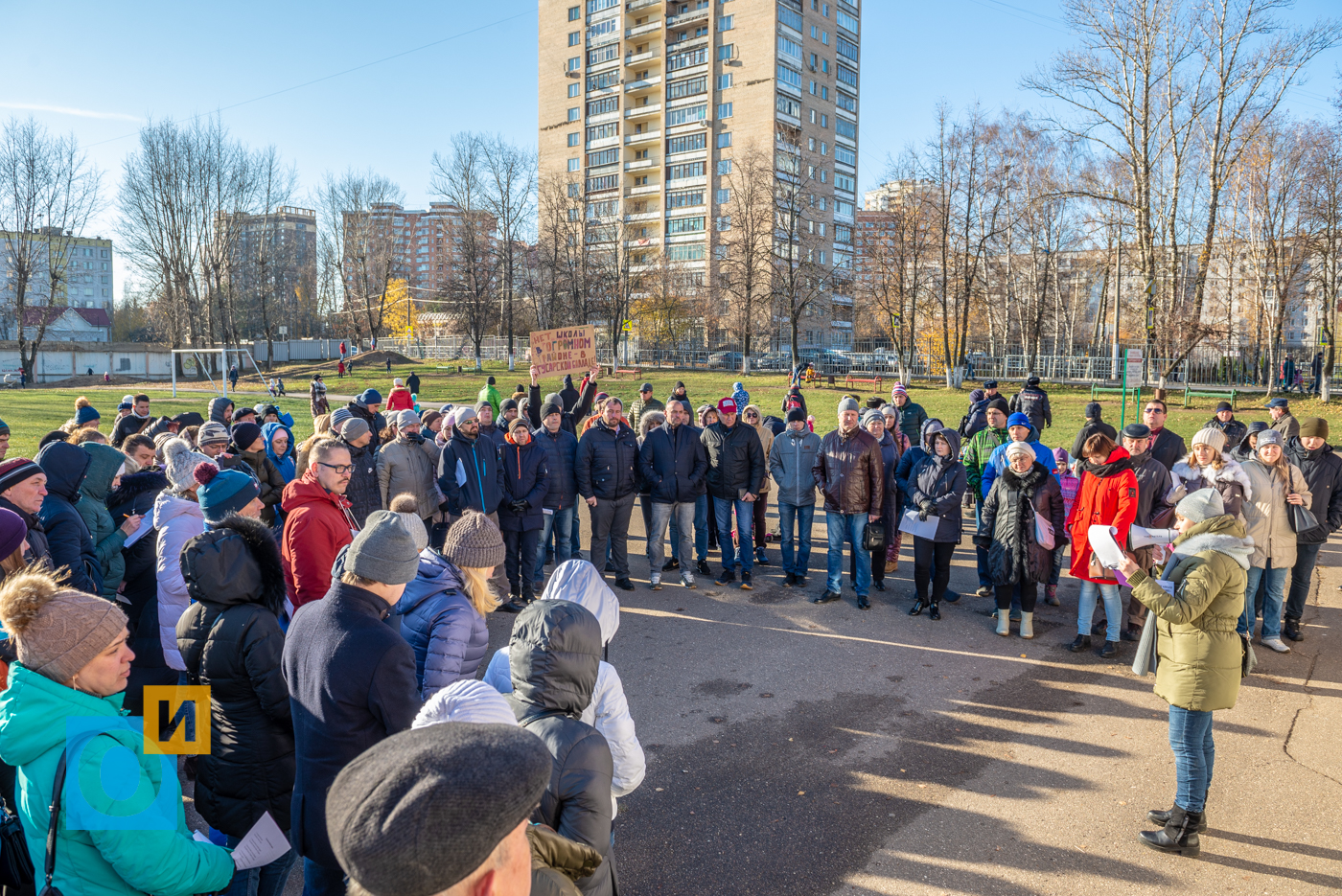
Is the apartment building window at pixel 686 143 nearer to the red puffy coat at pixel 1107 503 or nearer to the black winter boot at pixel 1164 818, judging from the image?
the red puffy coat at pixel 1107 503

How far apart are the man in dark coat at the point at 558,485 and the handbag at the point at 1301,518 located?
23.4 feet

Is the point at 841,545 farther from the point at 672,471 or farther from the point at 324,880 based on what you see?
the point at 324,880

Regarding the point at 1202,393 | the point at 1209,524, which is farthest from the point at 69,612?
the point at 1202,393

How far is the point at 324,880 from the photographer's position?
117 inches

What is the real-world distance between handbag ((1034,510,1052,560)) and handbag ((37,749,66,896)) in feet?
23.9

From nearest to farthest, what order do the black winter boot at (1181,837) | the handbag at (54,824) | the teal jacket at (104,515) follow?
the handbag at (54,824)
the black winter boot at (1181,837)
the teal jacket at (104,515)

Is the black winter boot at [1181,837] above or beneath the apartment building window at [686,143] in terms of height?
beneath

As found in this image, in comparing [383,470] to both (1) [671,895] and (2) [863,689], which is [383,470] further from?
(1) [671,895]

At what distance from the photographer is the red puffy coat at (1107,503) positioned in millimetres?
6992

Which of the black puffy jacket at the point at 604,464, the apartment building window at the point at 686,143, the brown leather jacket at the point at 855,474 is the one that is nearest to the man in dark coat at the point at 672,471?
the black puffy jacket at the point at 604,464

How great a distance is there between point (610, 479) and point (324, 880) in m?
6.36

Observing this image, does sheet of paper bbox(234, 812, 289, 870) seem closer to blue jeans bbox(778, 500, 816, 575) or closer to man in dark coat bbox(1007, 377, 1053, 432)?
blue jeans bbox(778, 500, 816, 575)

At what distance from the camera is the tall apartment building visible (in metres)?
53.4

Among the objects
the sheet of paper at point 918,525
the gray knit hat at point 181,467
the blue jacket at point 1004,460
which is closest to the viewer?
the gray knit hat at point 181,467
